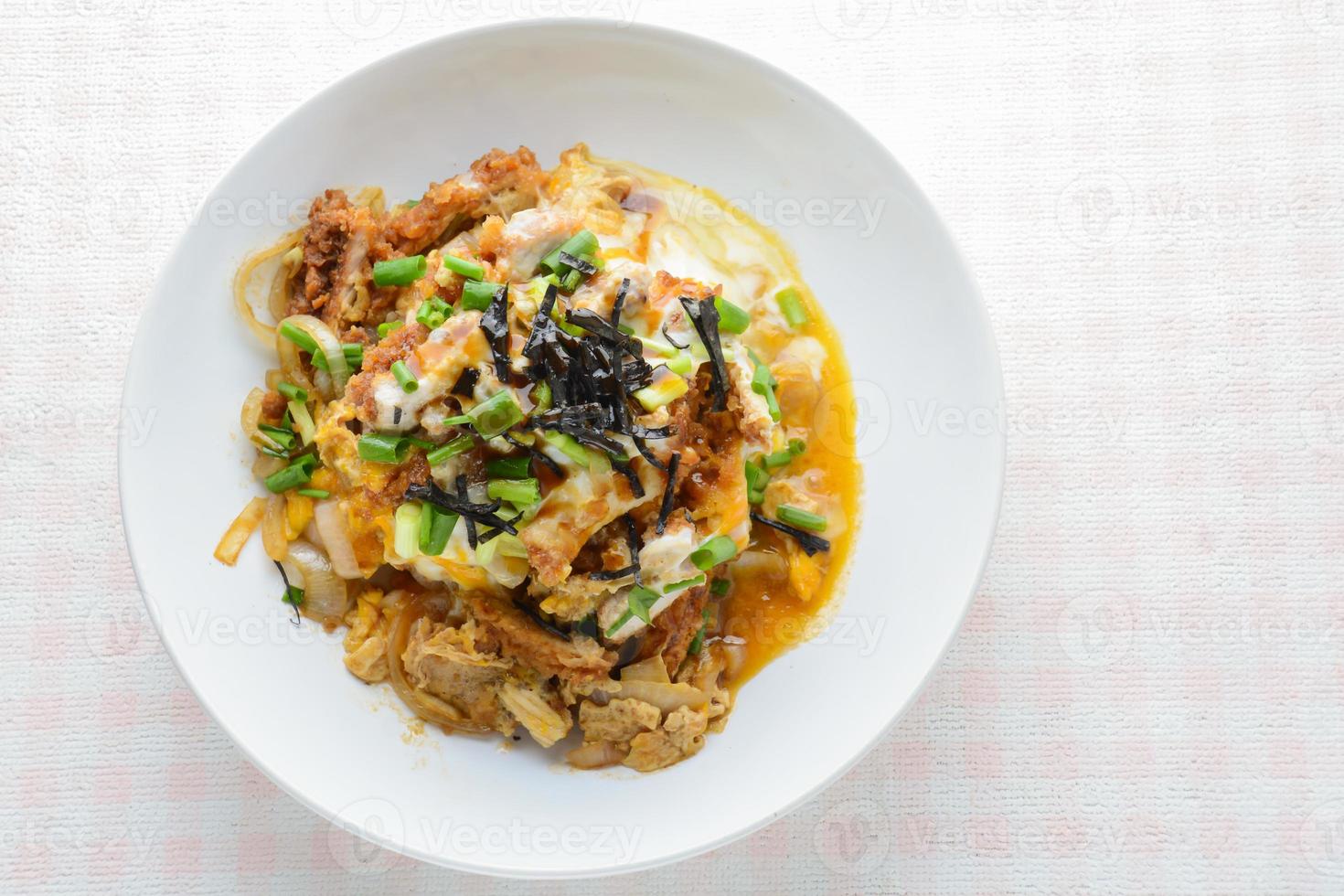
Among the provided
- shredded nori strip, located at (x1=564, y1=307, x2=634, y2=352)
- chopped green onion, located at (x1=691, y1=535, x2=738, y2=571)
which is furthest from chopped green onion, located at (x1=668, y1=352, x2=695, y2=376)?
chopped green onion, located at (x1=691, y1=535, x2=738, y2=571)

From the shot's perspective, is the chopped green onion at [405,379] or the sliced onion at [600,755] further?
the sliced onion at [600,755]

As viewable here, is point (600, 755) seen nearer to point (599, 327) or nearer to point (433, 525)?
point (433, 525)

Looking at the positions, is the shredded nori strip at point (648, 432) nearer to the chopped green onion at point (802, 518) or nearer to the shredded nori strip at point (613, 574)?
the shredded nori strip at point (613, 574)

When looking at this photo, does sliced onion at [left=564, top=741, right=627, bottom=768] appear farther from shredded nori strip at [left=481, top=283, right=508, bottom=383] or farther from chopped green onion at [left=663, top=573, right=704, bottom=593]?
shredded nori strip at [left=481, top=283, right=508, bottom=383]

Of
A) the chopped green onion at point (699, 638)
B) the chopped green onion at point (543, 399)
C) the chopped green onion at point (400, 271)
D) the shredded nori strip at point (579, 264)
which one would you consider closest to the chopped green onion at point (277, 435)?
the chopped green onion at point (400, 271)
